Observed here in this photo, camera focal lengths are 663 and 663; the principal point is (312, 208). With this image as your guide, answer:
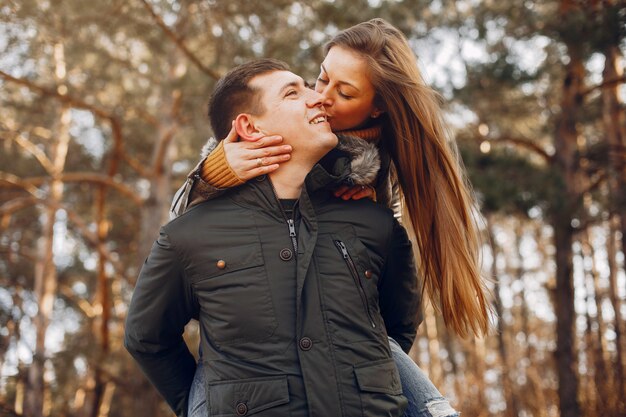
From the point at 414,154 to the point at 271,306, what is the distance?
1.14 metres

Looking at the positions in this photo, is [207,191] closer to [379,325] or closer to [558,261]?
[379,325]

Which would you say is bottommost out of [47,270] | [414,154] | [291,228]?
[291,228]

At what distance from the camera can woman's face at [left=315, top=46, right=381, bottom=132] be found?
125 inches

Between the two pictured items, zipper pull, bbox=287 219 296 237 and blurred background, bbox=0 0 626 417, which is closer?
zipper pull, bbox=287 219 296 237

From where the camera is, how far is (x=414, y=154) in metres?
3.15

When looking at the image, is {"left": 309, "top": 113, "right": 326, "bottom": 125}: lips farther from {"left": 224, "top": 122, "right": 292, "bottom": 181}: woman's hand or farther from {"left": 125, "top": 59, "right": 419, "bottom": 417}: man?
{"left": 224, "top": 122, "right": 292, "bottom": 181}: woman's hand

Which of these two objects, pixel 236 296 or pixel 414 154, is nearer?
pixel 236 296

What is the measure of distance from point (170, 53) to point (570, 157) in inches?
285

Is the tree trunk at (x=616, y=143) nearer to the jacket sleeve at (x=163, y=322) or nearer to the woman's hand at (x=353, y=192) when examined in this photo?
the woman's hand at (x=353, y=192)

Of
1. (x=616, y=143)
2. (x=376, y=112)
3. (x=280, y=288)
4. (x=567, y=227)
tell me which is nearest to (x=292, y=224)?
(x=280, y=288)

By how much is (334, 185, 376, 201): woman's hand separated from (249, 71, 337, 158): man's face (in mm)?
171

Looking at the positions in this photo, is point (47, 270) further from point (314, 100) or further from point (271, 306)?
point (271, 306)

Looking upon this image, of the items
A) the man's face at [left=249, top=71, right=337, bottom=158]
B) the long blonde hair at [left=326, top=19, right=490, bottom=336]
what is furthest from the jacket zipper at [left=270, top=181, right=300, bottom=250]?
the long blonde hair at [left=326, top=19, right=490, bottom=336]

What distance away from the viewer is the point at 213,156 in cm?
277
